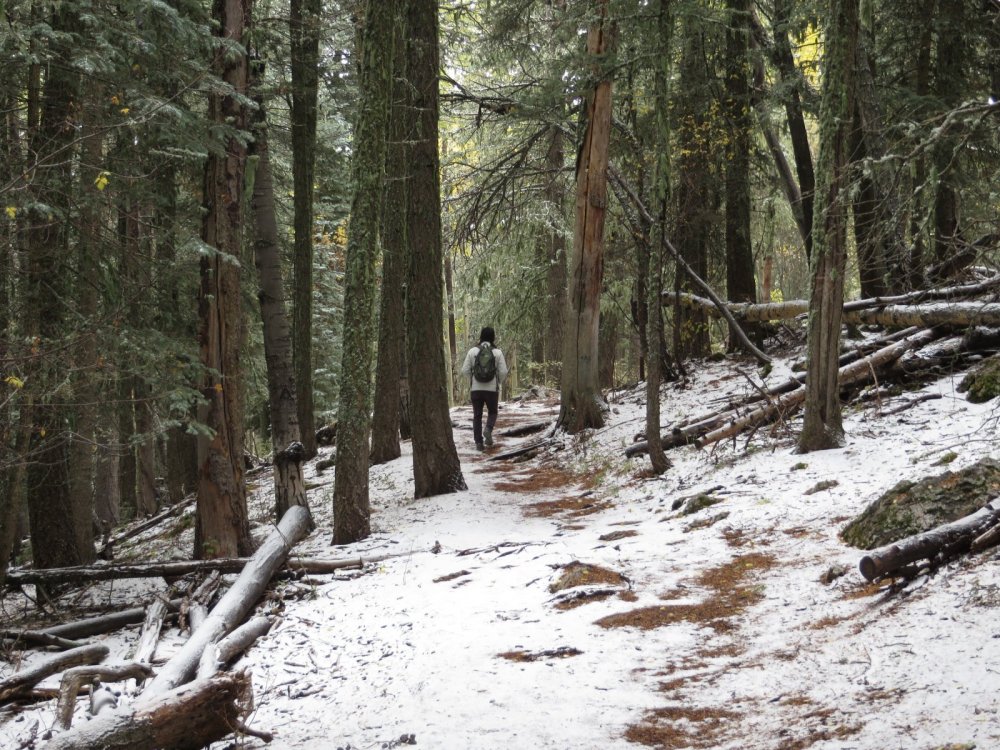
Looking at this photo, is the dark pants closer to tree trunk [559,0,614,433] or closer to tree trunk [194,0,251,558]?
tree trunk [559,0,614,433]

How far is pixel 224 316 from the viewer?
26.5ft

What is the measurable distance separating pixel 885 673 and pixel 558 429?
1076 centimetres

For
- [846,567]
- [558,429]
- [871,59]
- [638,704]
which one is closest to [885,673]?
[638,704]

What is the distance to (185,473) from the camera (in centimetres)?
1577

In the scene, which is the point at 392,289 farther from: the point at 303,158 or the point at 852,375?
the point at 852,375

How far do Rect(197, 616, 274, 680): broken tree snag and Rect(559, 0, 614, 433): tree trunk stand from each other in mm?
8088

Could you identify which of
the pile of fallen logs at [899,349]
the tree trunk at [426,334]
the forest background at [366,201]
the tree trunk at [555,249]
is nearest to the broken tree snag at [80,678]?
the forest background at [366,201]

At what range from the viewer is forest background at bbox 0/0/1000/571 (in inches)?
283

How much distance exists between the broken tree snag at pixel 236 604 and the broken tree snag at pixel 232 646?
0.07 meters

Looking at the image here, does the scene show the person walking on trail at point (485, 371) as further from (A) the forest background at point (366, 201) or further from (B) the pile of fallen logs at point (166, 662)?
(B) the pile of fallen logs at point (166, 662)

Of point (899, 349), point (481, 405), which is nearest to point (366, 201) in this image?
point (481, 405)

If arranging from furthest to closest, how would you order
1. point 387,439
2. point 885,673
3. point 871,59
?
1. point 387,439
2. point 871,59
3. point 885,673

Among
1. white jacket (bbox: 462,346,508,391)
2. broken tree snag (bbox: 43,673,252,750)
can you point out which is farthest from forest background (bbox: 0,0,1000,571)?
broken tree snag (bbox: 43,673,252,750)

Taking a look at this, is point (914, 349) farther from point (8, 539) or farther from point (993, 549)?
point (8, 539)
